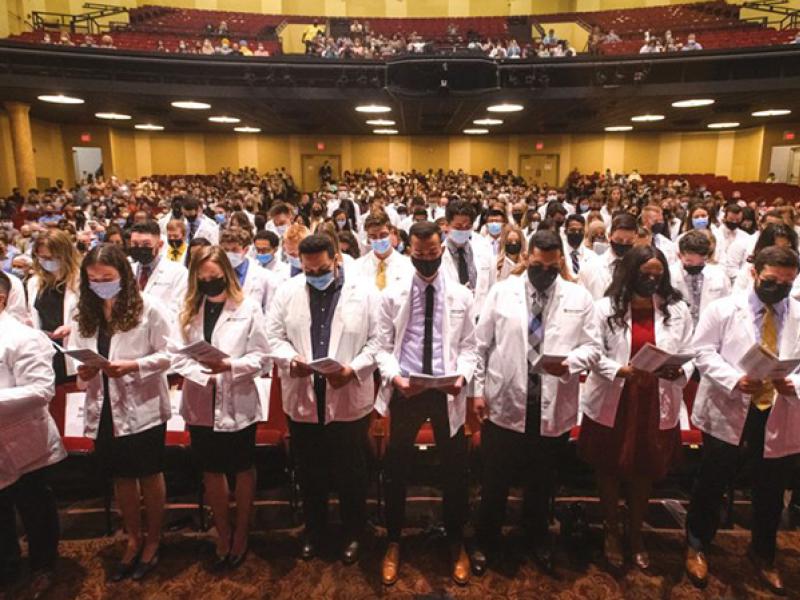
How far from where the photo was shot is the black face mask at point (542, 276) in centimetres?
315

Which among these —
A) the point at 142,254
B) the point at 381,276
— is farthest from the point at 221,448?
the point at 381,276

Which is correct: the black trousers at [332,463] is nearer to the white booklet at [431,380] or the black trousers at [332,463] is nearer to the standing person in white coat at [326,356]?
the standing person in white coat at [326,356]

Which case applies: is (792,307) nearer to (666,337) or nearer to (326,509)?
(666,337)

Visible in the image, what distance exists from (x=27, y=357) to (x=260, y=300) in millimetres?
2211

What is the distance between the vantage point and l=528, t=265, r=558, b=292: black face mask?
315cm

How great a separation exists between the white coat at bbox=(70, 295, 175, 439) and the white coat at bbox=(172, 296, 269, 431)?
0.13m

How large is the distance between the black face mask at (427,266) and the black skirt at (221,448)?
53.1 inches

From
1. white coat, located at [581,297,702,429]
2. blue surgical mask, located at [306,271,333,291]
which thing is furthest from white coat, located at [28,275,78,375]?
white coat, located at [581,297,702,429]

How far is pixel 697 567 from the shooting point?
3.18 m

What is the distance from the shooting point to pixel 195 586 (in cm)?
318

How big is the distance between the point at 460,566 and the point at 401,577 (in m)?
0.36

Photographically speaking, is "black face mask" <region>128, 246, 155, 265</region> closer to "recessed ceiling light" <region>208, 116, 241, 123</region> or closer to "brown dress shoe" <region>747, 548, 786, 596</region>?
"brown dress shoe" <region>747, 548, 786, 596</region>

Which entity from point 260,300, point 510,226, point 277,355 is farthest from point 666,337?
point 260,300

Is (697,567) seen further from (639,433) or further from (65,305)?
(65,305)
